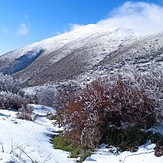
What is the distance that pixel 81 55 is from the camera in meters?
113

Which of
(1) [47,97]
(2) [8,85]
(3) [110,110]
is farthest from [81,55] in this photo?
(3) [110,110]

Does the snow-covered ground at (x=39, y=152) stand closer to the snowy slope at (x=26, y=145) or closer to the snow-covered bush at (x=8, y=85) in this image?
the snowy slope at (x=26, y=145)

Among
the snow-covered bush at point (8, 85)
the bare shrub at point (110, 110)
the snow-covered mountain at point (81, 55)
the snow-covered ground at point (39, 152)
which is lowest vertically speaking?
the snow-covered ground at point (39, 152)

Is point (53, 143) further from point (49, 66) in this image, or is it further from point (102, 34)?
point (102, 34)

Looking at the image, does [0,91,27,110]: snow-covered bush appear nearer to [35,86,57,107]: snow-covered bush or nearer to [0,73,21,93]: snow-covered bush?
[0,73,21,93]: snow-covered bush

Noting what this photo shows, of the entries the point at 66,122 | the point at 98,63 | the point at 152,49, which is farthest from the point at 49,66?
the point at 66,122

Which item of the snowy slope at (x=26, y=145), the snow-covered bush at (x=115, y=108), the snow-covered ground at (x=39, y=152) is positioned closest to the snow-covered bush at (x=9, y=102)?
the snowy slope at (x=26, y=145)

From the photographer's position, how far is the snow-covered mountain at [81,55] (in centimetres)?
8182

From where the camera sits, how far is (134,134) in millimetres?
9219

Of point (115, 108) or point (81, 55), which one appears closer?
point (115, 108)

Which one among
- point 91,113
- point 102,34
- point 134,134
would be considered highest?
point 102,34

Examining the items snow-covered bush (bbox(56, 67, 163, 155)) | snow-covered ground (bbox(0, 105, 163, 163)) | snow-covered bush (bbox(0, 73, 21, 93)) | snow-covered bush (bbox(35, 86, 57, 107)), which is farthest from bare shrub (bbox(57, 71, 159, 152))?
snow-covered bush (bbox(35, 86, 57, 107))

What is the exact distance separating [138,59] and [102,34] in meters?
67.3

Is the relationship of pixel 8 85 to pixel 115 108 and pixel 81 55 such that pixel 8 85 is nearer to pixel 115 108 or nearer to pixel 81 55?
pixel 115 108
